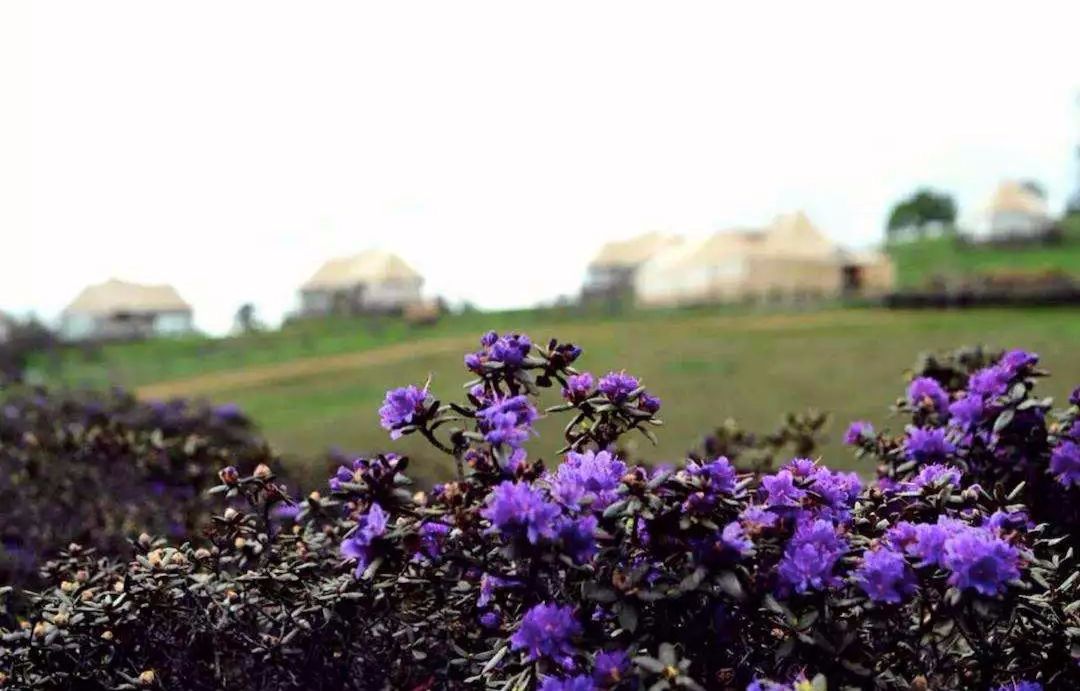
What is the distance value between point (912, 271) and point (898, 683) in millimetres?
46626

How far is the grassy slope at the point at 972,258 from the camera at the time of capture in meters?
43.1

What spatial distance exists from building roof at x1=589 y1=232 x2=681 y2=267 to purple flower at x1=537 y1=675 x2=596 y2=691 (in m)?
51.5

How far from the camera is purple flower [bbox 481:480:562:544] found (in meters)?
2.27

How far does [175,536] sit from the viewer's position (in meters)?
6.48

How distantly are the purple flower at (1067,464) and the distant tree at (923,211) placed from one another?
234ft

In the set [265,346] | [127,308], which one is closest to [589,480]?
[265,346]

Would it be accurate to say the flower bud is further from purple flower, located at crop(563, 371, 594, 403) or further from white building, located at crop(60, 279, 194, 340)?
white building, located at crop(60, 279, 194, 340)

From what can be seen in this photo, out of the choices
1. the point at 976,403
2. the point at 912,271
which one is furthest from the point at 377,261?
the point at 976,403

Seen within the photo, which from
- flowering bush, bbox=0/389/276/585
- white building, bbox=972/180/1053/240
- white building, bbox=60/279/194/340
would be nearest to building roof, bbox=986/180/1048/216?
white building, bbox=972/180/1053/240

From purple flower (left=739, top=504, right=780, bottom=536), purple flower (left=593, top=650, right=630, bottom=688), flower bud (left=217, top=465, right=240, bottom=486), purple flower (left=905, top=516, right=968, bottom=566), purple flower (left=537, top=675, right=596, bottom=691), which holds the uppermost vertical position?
flower bud (left=217, top=465, right=240, bottom=486)

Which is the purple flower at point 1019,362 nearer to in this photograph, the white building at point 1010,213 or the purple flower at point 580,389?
the purple flower at point 580,389

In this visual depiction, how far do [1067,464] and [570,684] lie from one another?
2552mm

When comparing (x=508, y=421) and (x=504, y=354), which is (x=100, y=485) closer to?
(x=504, y=354)

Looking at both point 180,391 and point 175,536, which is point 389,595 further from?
point 180,391
